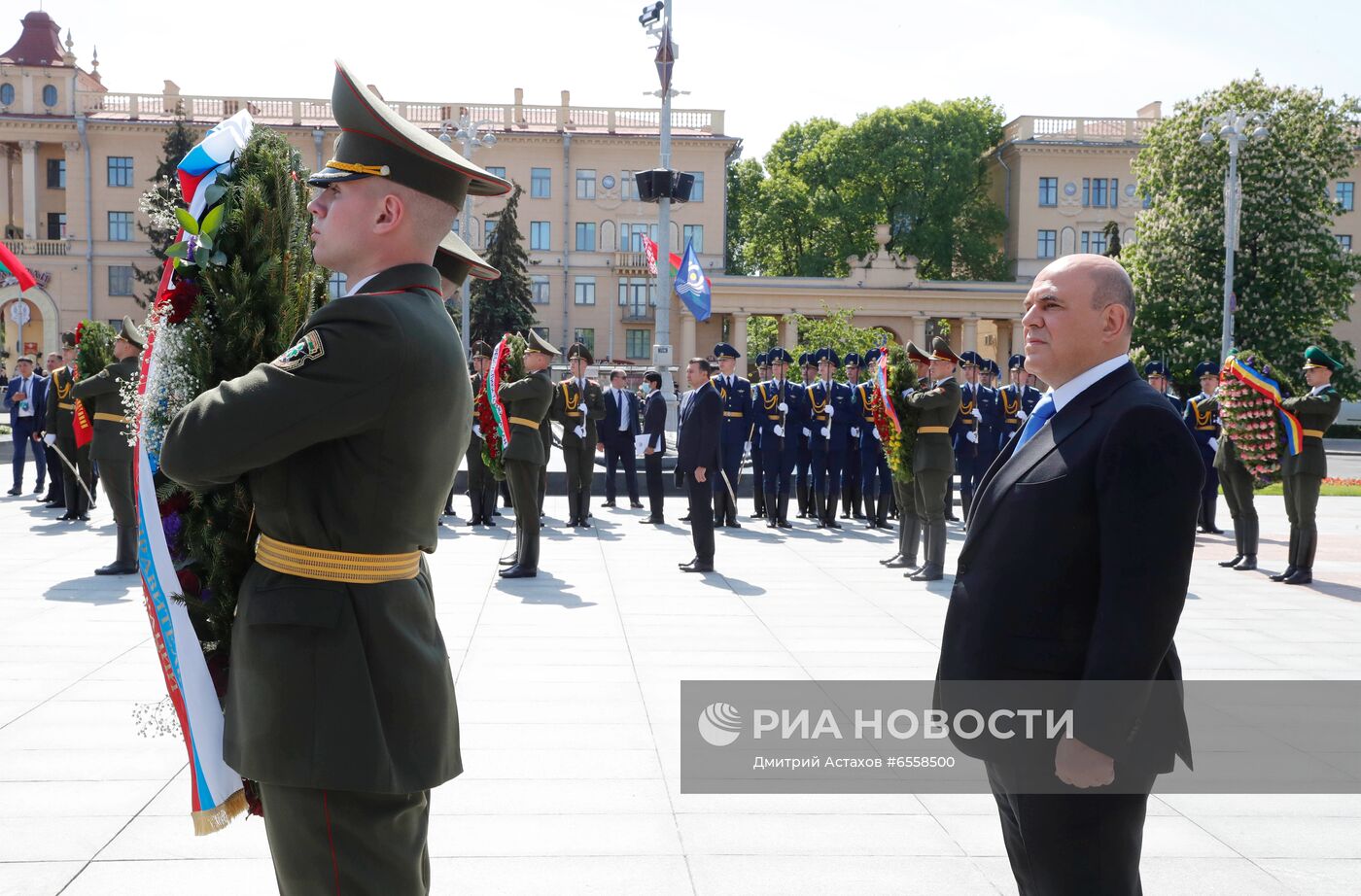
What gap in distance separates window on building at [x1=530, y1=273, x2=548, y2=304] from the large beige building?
116 millimetres

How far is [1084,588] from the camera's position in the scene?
2.79 meters

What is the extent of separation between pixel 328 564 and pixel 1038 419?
1.81 m

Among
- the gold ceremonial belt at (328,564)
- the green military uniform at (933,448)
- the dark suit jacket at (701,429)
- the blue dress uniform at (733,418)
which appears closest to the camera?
the gold ceremonial belt at (328,564)

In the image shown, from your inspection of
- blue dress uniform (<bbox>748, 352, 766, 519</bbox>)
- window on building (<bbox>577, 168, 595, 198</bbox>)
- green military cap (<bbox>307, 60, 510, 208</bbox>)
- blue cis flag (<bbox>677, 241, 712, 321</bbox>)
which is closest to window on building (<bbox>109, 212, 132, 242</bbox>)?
window on building (<bbox>577, 168, 595, 198</bbox>)

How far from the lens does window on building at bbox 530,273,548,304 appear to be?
63.8 m

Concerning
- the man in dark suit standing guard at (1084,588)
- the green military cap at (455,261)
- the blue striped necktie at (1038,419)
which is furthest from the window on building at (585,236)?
the man in dark suit standing guard at (1084,588)

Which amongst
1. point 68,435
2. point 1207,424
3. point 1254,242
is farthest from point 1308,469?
point 1254,242

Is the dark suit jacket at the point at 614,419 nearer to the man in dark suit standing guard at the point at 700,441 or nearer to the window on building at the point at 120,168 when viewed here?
the man in dark suit standing guard at the point at 700,441

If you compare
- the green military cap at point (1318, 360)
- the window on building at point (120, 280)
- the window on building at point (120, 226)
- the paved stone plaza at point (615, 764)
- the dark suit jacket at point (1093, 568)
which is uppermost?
the window on building at point (120, 226)

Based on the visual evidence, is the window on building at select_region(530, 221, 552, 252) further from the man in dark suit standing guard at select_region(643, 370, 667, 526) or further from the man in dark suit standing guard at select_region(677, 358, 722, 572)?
the man in dark suit standing guard at select_region(677, 358, 722, 572)

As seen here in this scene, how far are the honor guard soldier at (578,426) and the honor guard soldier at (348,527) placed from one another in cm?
1204

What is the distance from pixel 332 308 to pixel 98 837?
280 centimetres

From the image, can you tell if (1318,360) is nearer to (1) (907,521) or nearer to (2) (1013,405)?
(1) (907,521)

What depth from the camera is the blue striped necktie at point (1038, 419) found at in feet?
9.93
